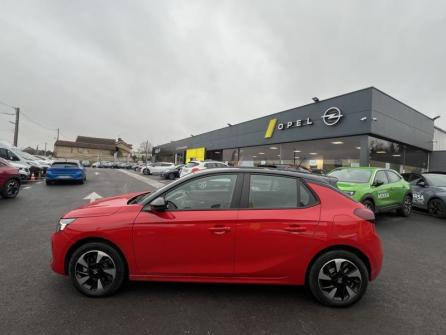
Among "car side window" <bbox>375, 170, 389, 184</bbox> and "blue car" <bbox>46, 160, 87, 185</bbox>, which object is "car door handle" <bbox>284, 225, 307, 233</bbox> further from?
"blue car" <bbox>46, 160, 87, 185</bbox>

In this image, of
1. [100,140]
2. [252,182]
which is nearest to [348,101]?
[252,182]

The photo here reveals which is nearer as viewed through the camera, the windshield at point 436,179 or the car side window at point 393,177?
the car side window at point 393,177

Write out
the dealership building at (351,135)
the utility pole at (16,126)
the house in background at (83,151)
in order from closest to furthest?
the dealership building at (351,135) → the utility pole at (16,126) → the house in background at (83,151)

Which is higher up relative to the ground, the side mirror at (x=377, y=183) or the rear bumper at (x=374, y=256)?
the side mirror at (x=377, y=183)

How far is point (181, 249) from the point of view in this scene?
107 inches

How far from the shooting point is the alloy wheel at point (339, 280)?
2.76 metres

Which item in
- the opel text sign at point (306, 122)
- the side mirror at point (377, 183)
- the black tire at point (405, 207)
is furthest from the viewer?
the opel text sign at point (306, 122)

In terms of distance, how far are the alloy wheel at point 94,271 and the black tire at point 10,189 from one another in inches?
311

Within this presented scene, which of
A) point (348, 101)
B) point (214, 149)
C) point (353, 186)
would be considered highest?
point (348, 101)

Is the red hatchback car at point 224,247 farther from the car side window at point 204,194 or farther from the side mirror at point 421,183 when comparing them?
the side mirror at point 421,183

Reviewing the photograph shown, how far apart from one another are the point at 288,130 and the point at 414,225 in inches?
527

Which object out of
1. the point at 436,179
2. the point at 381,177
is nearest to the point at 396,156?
the point at 436,179

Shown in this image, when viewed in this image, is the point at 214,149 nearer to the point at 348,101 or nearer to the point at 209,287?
the point at 348,101

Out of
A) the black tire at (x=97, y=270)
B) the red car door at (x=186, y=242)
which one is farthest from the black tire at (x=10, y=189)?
the red car door at (x=186, y=242)
